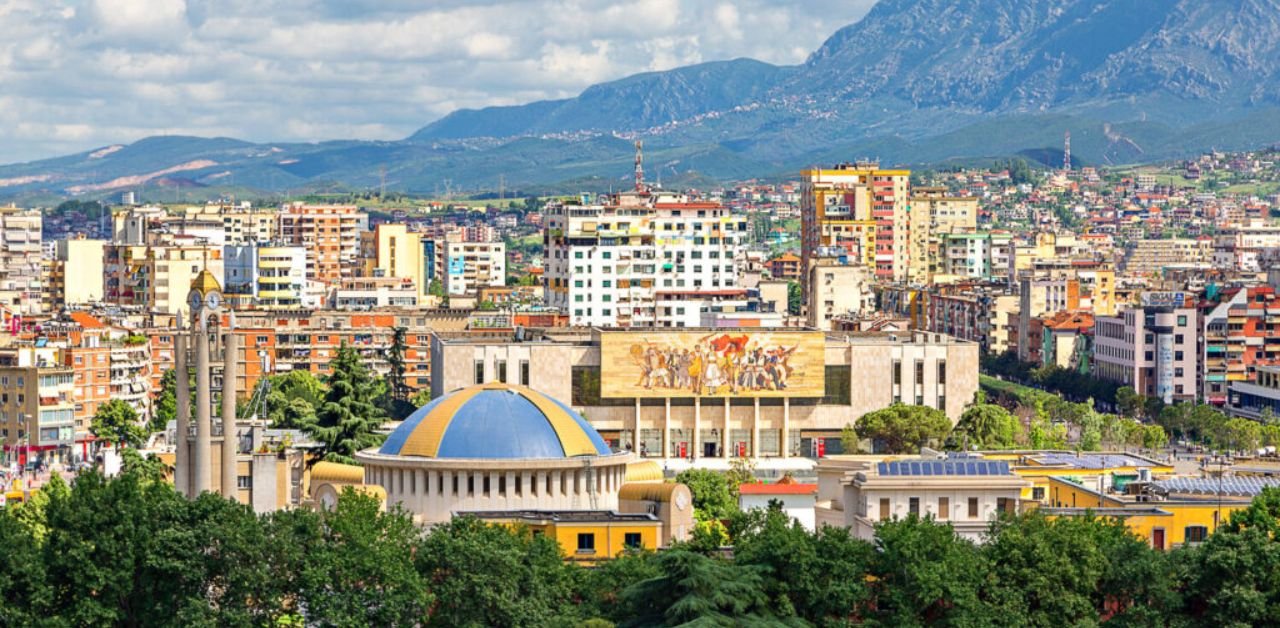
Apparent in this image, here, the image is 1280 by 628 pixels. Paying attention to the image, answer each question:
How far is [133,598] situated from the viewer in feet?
165

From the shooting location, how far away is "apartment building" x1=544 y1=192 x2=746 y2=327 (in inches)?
5443

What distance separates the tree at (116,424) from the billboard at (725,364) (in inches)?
664

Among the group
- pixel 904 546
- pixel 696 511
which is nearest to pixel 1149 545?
pixel 904 546

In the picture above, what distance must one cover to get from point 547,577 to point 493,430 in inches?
376

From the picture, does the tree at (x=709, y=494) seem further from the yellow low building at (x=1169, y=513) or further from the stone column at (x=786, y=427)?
the stone column at (x=786, y=427)

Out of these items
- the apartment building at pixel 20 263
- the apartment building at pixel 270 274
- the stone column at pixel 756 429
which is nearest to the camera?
the stone column at pixel 756 429

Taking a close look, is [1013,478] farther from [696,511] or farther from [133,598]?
[133,598]

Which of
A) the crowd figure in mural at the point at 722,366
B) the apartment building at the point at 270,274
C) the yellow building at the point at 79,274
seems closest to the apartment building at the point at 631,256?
the apartment building at the point at 270,274

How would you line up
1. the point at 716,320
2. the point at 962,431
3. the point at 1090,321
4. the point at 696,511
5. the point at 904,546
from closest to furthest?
the point at 904,546, the point at 696,511, the point at 962,431, the point at 716,320, the point at 1090,321

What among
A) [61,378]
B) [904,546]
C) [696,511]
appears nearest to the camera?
[904,546]

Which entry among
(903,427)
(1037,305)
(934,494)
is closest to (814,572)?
(934,494)

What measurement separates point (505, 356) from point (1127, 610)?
51955 mm

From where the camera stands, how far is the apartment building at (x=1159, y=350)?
416 feet

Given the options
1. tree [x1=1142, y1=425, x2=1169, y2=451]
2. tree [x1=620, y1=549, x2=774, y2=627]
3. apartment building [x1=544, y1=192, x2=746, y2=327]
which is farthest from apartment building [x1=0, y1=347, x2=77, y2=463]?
tree [x1=620, y1=549, x2=774, y2=627]
